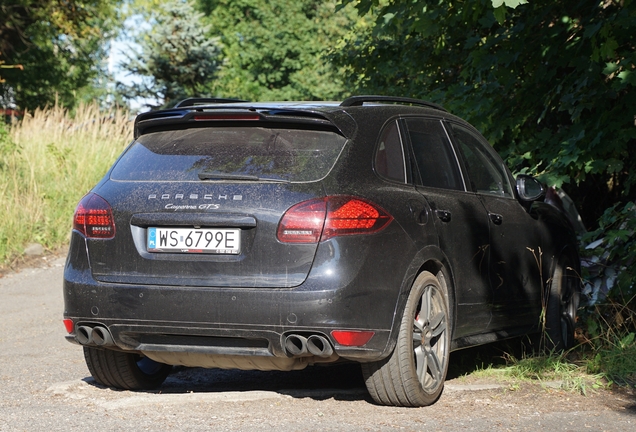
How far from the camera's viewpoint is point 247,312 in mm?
4875

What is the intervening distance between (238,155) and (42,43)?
116 feet

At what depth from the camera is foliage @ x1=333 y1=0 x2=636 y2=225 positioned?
8578 millimetres

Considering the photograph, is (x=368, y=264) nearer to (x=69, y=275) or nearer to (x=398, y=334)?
(x=398, y=334)

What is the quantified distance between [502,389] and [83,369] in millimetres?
2832

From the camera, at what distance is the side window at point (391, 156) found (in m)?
5.33

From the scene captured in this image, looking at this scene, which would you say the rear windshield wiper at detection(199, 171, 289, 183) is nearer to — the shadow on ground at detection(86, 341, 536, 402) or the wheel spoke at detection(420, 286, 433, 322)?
the wheel spoke at detection(420, 286, 433, 322)

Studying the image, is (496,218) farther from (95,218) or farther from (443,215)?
(95,218)

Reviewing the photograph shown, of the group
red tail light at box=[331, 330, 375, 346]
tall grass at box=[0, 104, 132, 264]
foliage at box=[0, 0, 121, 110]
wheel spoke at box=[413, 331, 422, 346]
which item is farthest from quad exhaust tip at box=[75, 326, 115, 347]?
foliage at box=[0, 0, 121, 110]

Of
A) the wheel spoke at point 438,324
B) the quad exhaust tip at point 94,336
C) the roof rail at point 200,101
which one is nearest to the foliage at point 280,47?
the roof rail at point 200,101

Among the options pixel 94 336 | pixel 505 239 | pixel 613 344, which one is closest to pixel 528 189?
pixel 505 239

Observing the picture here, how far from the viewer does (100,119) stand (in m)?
18.5

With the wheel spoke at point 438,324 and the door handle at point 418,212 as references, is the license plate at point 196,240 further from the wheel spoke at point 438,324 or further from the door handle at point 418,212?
the wheel spoke at point 438,324

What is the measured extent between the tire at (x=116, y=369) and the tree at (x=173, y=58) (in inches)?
1121

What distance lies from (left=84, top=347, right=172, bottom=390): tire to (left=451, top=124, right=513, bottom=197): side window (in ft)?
7.81
